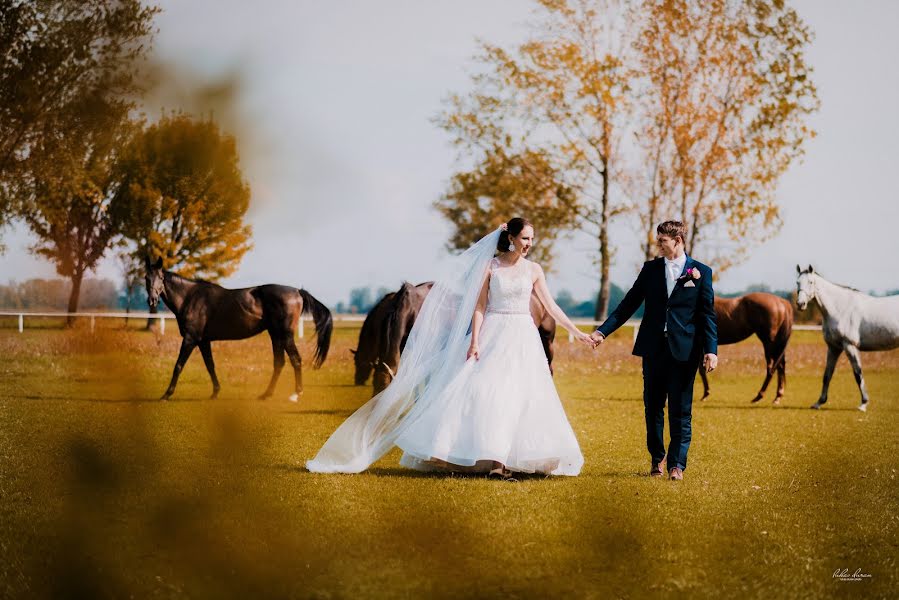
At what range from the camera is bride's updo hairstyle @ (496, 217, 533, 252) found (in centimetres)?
726

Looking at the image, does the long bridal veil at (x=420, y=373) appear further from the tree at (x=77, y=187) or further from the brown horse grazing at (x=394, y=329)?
the tree at (x=77, y=187)

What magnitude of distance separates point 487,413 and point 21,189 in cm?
615

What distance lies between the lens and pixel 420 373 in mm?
7246

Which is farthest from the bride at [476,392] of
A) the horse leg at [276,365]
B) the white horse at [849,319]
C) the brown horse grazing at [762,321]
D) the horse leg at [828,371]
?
the brown horse grazing at [762,321]

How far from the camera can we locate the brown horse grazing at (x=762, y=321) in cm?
A: 1618

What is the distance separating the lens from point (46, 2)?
0.94 meters

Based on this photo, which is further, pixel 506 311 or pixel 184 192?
pixel 506 311

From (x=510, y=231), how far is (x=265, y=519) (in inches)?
244

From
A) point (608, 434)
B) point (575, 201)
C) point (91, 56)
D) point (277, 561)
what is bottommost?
point (608, 434)

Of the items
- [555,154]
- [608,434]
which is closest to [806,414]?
[608,434]

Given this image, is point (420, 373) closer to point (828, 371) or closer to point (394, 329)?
point (394, 329)

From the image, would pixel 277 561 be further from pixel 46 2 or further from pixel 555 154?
pixel 555 154
